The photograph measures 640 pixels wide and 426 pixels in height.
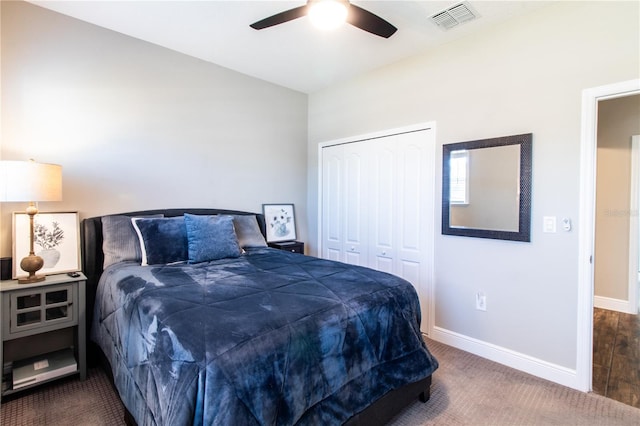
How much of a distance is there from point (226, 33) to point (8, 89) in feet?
5.62

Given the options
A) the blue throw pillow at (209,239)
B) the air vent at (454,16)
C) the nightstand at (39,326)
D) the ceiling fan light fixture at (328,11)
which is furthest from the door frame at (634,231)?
the nightstand at (39,326)

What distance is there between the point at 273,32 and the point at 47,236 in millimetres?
2488

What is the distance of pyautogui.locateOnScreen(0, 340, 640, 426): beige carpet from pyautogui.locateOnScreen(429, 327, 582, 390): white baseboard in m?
0.07

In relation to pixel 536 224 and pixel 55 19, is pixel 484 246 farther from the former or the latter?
pixel 55 19

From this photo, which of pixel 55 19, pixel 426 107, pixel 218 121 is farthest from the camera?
pixel 218 121

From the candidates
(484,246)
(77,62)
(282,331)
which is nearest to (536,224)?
(484,246)

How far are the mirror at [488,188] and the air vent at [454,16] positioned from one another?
3.25 ft

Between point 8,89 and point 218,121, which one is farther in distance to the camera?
point 218,121

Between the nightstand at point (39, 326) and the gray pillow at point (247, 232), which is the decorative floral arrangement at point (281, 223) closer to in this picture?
the gray pillow at point (247, 232)

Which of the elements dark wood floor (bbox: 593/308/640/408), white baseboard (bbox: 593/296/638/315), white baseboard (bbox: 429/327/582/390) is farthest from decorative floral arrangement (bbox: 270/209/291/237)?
white baseboard (bbox: 593/296/638/315)

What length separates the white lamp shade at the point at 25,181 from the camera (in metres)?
2.00

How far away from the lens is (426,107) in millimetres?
3105

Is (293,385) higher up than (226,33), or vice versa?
(226,33)

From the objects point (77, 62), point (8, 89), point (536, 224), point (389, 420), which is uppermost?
point (77, 62)
